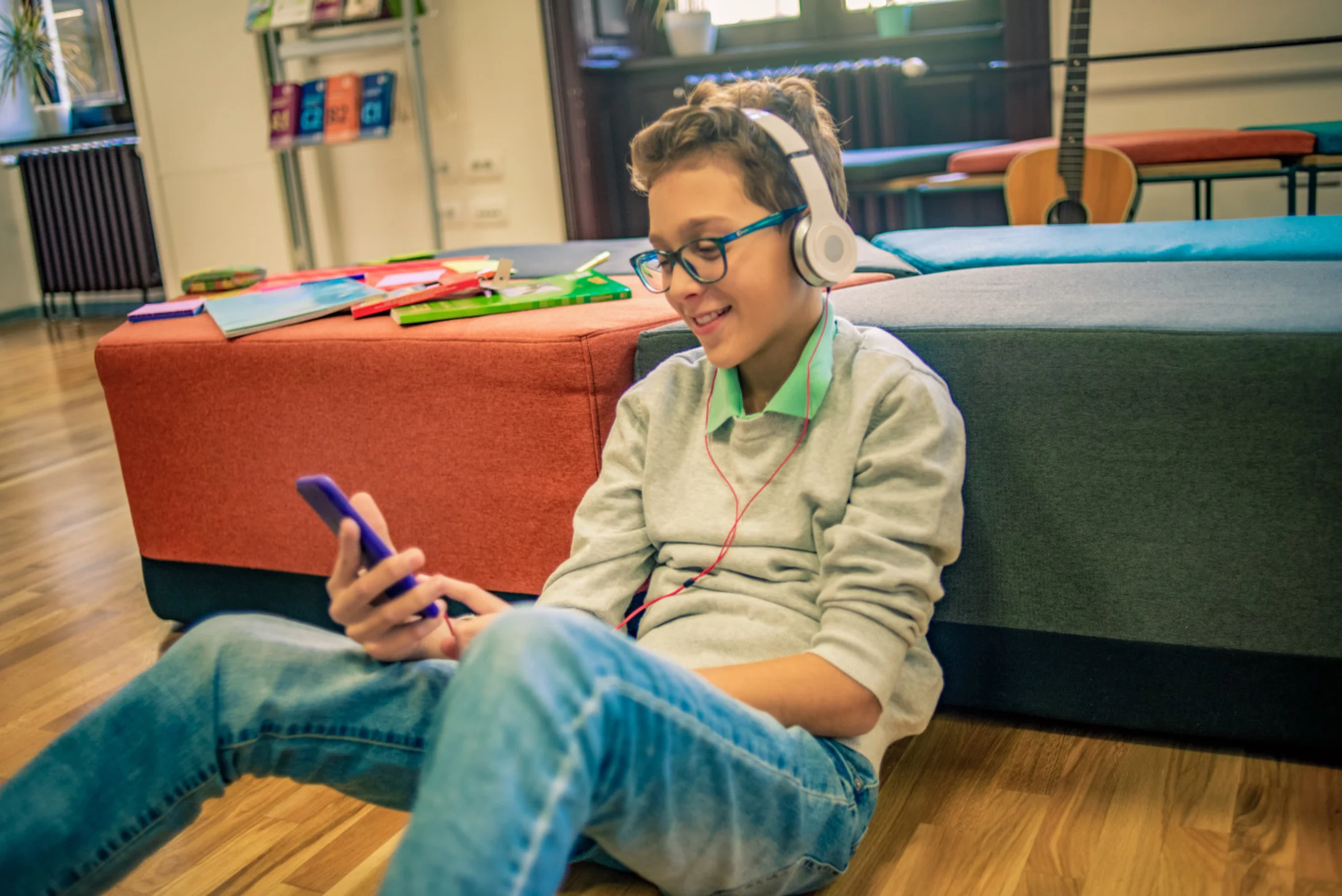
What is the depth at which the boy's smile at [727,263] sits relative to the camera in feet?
3.23

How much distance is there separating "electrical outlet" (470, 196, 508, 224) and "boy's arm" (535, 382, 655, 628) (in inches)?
144

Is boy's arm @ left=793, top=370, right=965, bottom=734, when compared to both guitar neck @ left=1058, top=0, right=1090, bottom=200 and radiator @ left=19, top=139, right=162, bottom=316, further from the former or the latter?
radiator @ left=19, top=139, right=162, bottom=316

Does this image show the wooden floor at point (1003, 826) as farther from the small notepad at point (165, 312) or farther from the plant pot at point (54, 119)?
the plant pot at point (54, 119)

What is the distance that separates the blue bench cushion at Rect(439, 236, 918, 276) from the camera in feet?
5.73

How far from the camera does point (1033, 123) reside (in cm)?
381

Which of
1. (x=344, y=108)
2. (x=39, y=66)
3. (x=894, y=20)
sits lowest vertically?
(x=344, y=108)

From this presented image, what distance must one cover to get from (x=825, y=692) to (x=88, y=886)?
544mm

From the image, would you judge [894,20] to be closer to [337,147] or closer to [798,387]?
[337,147]

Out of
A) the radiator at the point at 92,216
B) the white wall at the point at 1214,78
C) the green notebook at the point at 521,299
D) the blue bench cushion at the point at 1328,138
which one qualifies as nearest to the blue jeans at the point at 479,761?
Answer: the green notebook at the point at 521,299

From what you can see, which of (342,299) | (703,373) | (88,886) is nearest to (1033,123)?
(342,299)

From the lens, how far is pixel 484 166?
15.2 feet

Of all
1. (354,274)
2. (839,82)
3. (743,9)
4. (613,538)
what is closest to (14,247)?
(743,9)

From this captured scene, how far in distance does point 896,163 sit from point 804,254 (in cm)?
262

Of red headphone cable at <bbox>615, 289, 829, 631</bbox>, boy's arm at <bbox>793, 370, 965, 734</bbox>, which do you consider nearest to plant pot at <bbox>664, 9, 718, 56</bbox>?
red headphone cable at <bbox>615, 289, 829, 631</bbox>
